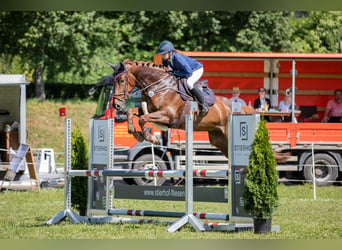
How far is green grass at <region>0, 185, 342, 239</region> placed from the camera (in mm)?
7496

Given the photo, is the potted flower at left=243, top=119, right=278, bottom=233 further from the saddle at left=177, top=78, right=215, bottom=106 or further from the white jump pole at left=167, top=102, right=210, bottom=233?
the saddle at left=177, top=78, right=215, bottom=106

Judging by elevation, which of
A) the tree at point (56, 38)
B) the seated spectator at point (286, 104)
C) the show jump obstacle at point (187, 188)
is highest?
the tree at point (56, 38)

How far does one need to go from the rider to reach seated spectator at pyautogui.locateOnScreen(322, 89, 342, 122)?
675 centimetres

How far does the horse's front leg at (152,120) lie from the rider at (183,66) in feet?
2.00

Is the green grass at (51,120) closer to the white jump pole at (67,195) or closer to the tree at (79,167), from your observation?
the tree at (79,167)

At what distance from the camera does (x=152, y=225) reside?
337 inches

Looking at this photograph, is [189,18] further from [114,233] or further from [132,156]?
[114,233]


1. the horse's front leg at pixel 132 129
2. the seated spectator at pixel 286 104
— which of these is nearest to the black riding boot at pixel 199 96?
the horse's front leg at pixel 132 129

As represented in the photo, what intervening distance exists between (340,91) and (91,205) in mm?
9100

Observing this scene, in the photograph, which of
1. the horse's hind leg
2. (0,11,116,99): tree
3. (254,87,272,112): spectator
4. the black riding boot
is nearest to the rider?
the black riding boot

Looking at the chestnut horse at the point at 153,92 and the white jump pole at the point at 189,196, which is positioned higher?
the chestnut horse at the point at 153,92

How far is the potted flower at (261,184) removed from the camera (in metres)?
7.50

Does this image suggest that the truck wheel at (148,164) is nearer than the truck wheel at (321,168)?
Yes

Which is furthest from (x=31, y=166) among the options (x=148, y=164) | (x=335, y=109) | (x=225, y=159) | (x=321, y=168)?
(x=335, y=109)
